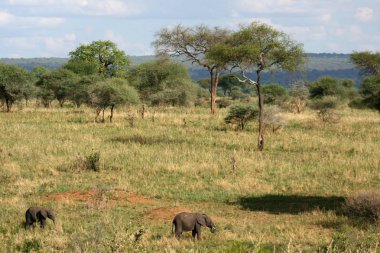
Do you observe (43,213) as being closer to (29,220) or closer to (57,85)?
(29,220)

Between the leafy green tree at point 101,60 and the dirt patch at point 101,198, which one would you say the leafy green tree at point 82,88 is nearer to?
the leafy green tree at point 101,60

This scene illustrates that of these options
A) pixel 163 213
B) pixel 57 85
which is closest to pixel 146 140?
pixel 163 213

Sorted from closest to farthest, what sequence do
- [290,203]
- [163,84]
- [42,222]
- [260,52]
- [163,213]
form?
[42,222] → [163,213] → [290,203] → [260,52] → [163,84]

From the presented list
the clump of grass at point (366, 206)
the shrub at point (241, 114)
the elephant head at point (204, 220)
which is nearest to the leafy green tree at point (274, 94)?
the shrub at point (241, 114)

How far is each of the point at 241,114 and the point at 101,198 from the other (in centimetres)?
1838

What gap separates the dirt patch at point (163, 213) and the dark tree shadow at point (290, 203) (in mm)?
2144

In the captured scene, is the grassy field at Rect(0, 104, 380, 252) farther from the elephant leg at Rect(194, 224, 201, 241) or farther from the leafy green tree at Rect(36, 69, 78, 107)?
the leafy green tree at Rect(36, 69, 78, 107)

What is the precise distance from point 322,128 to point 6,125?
20370 mm

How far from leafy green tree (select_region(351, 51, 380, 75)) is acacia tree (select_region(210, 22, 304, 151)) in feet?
40.5

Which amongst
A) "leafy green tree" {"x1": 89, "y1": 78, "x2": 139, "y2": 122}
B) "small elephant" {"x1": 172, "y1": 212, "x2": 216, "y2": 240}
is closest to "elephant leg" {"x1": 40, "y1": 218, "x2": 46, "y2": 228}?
"small elephant" {"x1": 172, "y1": 212, "x2": 216, "y2": 240}

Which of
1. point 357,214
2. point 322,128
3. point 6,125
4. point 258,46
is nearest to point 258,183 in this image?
point 357,214

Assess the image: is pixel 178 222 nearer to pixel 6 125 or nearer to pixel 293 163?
pixel 293 163

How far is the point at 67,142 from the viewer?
24.9 metres

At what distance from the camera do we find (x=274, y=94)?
63.6 m
